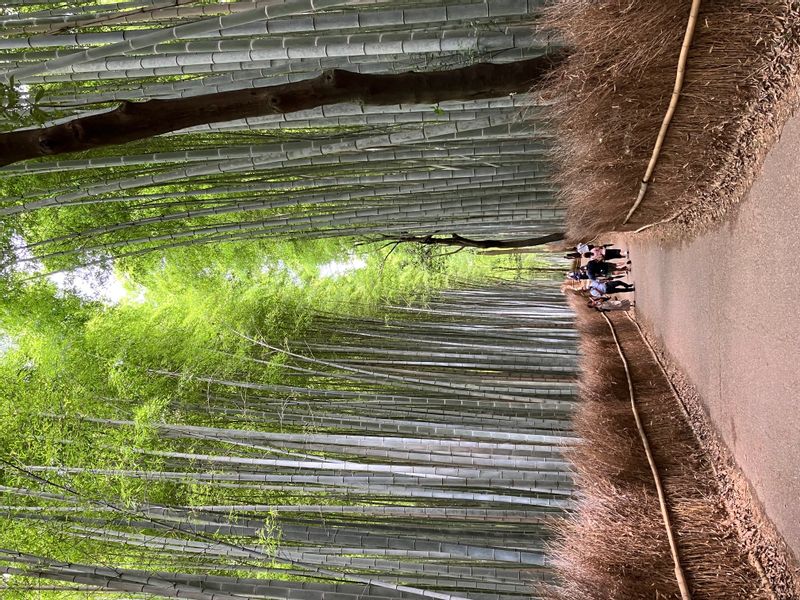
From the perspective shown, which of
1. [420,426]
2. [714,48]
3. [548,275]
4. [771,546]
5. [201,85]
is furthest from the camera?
[548,275]

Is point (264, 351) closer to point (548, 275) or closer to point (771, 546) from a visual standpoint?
point (771, 546)

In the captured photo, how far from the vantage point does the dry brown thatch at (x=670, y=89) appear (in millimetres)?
2496

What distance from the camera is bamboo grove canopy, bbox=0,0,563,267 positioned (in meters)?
2.98

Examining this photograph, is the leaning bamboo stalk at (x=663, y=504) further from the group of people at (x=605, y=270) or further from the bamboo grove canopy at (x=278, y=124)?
the group of people at (x=605, y=270)

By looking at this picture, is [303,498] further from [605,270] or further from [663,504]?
[605,270]

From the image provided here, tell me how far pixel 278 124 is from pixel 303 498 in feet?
Result: 9.83

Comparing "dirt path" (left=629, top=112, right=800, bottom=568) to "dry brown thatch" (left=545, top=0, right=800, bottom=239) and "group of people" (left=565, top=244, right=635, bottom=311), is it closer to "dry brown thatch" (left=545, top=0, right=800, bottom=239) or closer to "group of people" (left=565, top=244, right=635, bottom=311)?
"dry brown thatch" (left=545, top=0, right=800, bottom=239)

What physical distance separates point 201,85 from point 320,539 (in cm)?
336

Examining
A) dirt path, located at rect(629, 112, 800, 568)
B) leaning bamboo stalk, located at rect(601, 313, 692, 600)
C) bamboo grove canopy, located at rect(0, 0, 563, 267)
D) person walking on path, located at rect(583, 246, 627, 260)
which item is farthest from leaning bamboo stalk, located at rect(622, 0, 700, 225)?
person walking on path, located at rect(583, 246, 627, 260)

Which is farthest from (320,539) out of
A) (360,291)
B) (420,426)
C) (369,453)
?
(360,291)

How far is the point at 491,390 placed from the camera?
567 cm

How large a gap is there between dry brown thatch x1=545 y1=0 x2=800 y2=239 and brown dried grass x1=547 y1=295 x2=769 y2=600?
5.47ft

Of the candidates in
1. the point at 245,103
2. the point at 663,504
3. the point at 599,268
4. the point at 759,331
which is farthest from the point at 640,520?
the point at 599,268

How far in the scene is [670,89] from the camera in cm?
290
